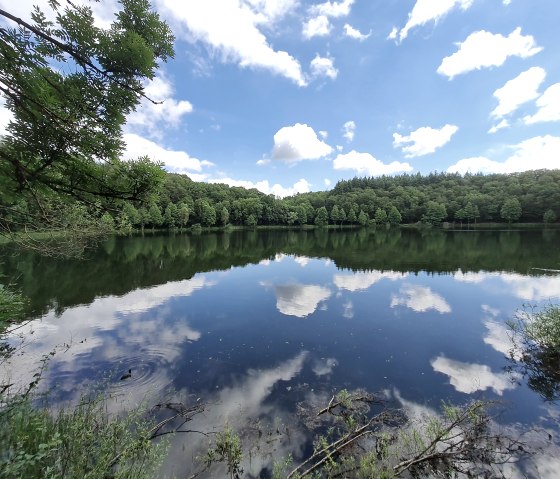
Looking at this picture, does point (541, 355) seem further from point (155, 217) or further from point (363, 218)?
point (363, 218)

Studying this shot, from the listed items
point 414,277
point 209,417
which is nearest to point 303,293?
point 414,277

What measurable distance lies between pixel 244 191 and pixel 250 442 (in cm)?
17331

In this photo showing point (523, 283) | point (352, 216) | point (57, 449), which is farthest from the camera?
point (352, 216)

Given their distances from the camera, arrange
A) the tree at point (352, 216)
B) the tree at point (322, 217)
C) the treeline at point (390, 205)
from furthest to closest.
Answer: the tree at point (322, 217), the tree at point (352, 216), the treeline at point (390, 205)

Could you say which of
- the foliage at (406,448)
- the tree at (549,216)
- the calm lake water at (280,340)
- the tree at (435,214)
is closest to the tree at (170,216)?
the calm lake water at (280,340)

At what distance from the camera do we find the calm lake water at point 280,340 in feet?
32.4

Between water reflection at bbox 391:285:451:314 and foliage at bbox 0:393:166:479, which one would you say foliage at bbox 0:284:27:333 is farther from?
water reflection at bbox 391:285:451:314

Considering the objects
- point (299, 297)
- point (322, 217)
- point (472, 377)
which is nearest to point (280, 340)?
point (472, 377)

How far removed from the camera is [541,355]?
41.5 ft

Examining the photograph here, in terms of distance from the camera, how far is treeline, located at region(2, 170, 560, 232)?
113250 millimetres

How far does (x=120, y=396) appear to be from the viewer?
10.0 meters

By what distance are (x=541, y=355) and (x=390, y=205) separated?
474 ft

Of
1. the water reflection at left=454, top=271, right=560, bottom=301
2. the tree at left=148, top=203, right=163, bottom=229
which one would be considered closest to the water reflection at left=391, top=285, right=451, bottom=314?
the water reflection at left=454, top=271, right=560, bottom=301

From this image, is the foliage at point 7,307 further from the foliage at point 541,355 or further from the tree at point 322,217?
the tree at point 322,217
